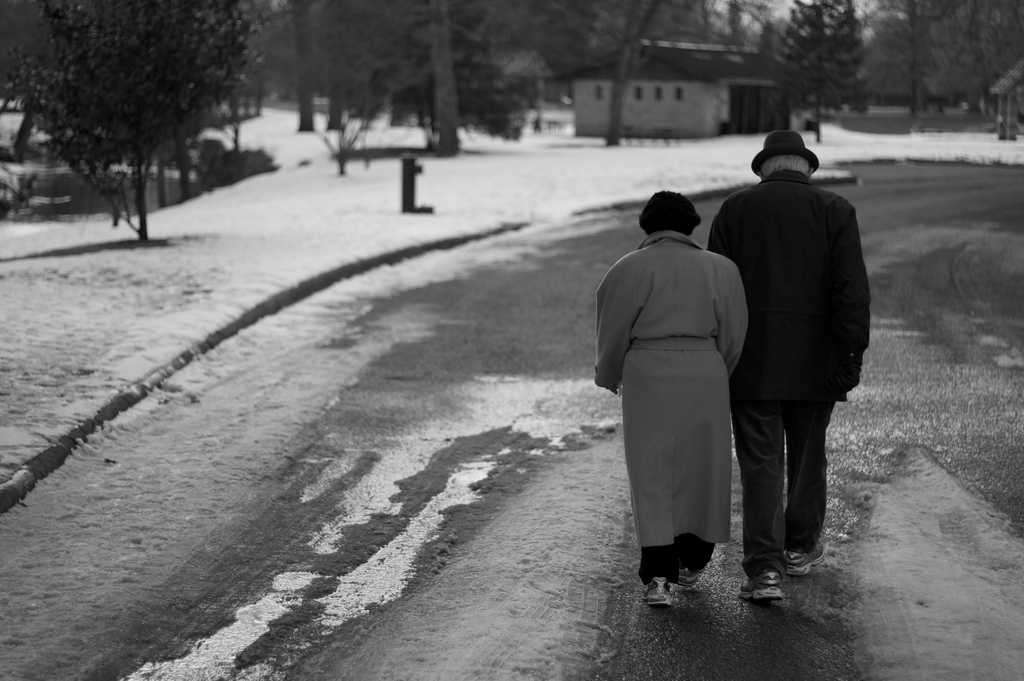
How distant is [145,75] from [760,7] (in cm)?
3111

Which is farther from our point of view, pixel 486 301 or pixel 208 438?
pixel 486 301

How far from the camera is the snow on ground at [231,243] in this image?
326 inches

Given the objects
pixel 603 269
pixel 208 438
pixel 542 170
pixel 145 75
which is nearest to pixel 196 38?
pixel 145 75

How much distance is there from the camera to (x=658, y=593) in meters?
4.51

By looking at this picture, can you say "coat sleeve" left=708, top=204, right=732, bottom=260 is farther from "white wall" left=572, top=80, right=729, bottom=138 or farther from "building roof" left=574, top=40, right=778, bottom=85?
"building roof" left=574, top=40, right=778, bottom=85

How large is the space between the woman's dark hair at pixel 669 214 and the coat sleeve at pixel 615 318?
206 mm

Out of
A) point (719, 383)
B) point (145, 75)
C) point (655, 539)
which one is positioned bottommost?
point (655, 539)

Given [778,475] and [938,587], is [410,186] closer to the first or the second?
[778,475]

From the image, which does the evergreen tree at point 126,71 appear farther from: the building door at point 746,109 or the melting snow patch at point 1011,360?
the building door at point 746,109

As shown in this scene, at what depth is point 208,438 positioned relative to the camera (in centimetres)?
706

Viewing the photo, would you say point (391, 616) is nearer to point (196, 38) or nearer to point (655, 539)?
point (655, 539)

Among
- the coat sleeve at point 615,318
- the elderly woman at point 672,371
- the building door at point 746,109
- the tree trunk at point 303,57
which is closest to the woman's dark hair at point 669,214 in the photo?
the elderly woman at point 672,371

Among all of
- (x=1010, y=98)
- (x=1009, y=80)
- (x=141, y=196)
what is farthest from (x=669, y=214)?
(x=1010, y=98)

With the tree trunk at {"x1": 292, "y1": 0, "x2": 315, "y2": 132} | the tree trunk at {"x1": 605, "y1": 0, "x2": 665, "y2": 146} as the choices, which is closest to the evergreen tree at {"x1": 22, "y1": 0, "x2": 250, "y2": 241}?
Result: the tree trunk at {"x1": 292, "y1": 0, "x2": 315, "y2": 132}
